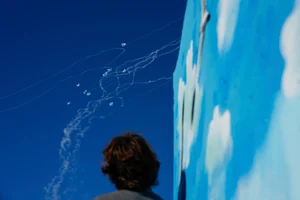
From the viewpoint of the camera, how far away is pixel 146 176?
162cm

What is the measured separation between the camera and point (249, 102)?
1.18 meters

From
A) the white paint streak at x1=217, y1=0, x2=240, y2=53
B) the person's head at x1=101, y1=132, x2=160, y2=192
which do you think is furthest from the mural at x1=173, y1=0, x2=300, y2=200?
the person's head at x1=101, y1=132, x2=160, y2=192

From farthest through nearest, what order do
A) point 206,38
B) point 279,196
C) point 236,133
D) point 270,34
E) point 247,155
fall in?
point 206,38 → point 236,133 → point 247,155 → point 270,34 → point 279,196

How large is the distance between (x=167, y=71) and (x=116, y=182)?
3852 millimetres

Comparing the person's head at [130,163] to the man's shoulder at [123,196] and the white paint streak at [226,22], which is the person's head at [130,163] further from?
the white paint streak at [226,22]

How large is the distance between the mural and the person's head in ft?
0.79

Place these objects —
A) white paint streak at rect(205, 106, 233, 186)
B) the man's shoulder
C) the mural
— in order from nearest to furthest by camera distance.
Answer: the mural < white paint streak at rect(205, 106, 233, 186) < the man's shoulder

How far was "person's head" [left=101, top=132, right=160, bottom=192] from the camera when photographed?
1.58 meters

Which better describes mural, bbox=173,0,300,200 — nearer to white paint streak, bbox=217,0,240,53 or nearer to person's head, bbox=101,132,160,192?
white paint streak, bbox=217,0,240,53

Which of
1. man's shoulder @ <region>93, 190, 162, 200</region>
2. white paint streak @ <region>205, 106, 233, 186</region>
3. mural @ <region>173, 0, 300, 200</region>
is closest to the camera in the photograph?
mural @ <region>173, 0, 300, 200</region>

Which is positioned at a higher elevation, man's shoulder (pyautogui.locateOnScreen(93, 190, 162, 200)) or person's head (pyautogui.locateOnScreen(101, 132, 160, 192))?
person's head (pyautogui.locateOnScreen(101, 132, 160, 192))

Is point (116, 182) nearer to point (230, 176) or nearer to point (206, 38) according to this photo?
point (230, 176)

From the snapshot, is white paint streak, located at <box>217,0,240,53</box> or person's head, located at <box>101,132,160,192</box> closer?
white paint streak, located at <box>217,0,240,53</box>

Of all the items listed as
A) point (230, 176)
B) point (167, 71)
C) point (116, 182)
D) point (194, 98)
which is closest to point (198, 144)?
point (194, 98)
